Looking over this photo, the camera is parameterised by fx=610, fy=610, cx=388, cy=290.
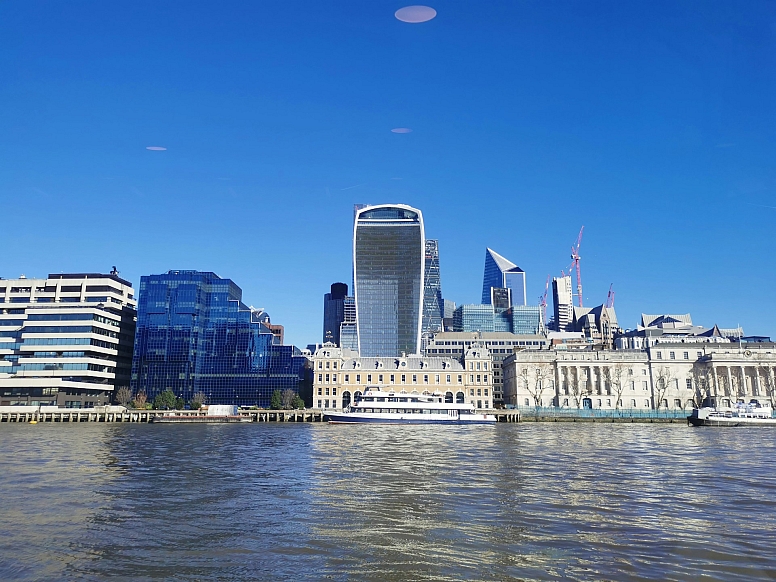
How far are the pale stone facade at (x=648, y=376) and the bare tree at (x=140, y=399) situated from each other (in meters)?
108

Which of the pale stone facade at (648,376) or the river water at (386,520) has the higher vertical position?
the pale stone facade at (648,376)

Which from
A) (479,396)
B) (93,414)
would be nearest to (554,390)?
(479,396)

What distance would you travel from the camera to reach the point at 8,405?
520ft

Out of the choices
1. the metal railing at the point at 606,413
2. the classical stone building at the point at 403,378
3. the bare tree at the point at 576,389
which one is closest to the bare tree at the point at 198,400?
the classical stone building at the point at 403,378

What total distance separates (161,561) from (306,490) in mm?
14683

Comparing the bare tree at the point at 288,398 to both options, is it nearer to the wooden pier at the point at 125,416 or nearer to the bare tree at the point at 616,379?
the wooden pier at the point at 125,416


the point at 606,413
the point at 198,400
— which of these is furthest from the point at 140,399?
the point at 606,413

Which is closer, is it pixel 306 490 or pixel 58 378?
pixel 306 490

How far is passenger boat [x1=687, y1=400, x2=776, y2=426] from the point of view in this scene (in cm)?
12675

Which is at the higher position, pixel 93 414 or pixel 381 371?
pixel 381 371

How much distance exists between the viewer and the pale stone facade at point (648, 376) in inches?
6663

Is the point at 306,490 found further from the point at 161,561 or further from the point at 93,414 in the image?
the point at 93,414

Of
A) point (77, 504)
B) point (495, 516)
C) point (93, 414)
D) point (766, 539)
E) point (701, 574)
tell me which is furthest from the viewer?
point (93, 414)

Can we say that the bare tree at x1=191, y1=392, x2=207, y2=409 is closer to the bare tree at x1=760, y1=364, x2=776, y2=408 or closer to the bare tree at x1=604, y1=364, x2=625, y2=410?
the bare tree at x1=604, y1=364, x2=625, y2=410
